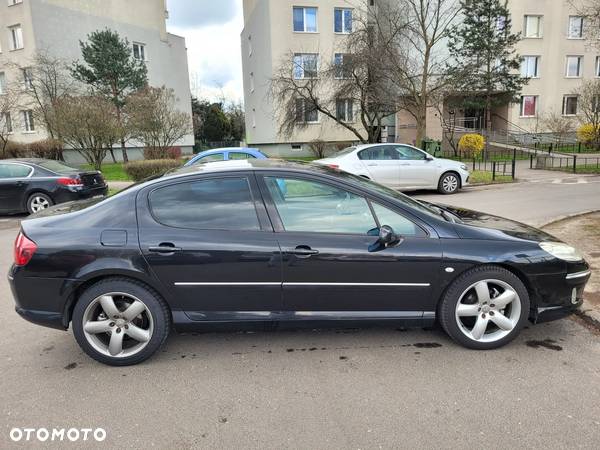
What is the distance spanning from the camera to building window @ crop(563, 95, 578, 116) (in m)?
34.0

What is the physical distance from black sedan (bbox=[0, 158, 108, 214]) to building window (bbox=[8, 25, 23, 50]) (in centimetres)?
2911

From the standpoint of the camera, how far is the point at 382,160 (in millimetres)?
12078

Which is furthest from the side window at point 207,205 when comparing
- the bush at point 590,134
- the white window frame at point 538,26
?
the white window frame at point 538,26

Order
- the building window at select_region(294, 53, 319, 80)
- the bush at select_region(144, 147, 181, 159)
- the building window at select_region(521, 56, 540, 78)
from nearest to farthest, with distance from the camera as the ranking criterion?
the bush at select_region(144, 147, 181, 159)
the building window at select_region(294, 53, 319, 80)
the building window at select_region(521, 56, 540, 78)

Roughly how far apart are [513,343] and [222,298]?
2.43 m

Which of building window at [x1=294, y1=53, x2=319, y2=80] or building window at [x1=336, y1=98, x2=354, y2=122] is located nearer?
building window at [x1=294, y1=53, x2=319, y2=80]

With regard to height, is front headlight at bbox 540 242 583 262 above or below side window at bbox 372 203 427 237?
below

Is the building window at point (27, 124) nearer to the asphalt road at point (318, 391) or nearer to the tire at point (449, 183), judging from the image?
the tire at point (449, 183)

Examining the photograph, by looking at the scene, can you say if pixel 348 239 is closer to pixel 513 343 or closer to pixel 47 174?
pixel 513 343

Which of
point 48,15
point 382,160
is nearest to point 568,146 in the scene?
point 382,160

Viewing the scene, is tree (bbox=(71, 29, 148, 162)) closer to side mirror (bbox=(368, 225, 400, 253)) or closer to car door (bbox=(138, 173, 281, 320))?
car door (bbox=(138, 173, 281, 320))

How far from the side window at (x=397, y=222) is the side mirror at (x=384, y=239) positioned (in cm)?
9

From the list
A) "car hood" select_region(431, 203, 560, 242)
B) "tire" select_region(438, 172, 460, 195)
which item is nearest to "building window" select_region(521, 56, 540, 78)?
"tire" select_region(438, 172, 460, 195)

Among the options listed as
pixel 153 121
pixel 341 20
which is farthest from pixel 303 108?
pixel 341 20
